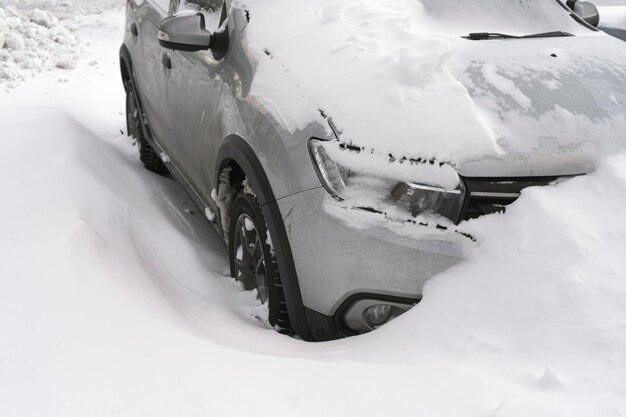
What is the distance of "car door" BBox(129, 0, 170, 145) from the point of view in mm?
4273

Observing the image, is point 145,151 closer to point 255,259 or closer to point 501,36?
point 255,259

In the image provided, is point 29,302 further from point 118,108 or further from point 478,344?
point 118,108

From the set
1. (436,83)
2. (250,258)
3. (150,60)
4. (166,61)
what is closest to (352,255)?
(436,83)

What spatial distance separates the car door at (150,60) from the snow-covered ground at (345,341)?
1.59 metres

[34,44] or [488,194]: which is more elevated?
[488,194]

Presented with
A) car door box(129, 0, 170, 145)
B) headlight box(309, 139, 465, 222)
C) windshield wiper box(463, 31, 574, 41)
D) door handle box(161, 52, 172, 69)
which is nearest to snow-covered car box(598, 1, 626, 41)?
windshield wiper box(463, 31, 574, 41)

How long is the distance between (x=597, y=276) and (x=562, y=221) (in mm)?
209

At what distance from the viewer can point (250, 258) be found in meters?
2.93

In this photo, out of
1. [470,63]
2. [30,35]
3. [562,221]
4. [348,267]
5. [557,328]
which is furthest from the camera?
[30,35]

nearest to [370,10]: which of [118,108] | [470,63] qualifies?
[470,63]

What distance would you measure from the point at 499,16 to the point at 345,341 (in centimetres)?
175

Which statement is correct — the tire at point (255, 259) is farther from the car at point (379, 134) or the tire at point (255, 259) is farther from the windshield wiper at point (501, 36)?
the windshield wiper at point (501, 36)

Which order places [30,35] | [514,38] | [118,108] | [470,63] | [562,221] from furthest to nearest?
[30,35], [118,108], [514,38], [470,63], [562,221]

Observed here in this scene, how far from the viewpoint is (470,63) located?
249 centimetres
